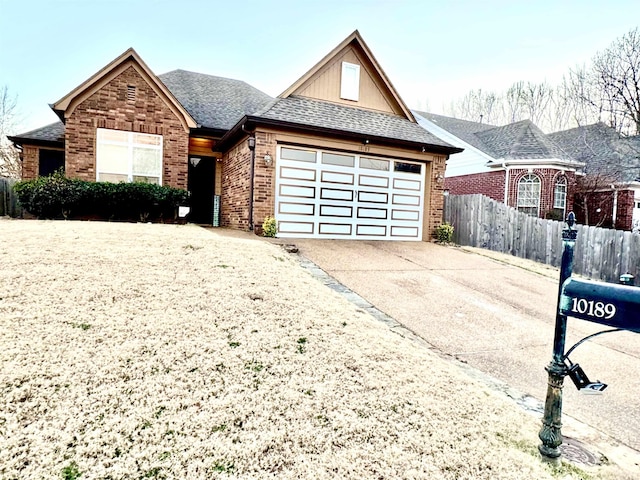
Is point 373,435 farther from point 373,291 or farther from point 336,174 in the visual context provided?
point 336,174

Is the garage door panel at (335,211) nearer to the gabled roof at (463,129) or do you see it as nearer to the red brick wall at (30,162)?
the red brick wall at (30,162)

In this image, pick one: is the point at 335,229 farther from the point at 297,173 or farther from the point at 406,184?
the point at 406,184

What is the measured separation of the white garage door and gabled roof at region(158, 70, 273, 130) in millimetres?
4952

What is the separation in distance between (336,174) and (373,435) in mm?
9553

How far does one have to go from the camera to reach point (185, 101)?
602 inches

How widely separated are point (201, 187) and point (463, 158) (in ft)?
43.9

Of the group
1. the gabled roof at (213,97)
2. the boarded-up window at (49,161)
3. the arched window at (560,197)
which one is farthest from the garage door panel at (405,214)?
the boarded-up window at (49,161)

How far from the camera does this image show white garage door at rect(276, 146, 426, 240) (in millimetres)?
10906

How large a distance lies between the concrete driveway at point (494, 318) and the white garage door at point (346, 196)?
48.4 inches

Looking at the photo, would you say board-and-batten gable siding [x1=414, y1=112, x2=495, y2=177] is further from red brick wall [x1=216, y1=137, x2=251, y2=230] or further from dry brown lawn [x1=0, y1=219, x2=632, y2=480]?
dry brown lawn [x1=0, y1=219, x2=632, y2=480]

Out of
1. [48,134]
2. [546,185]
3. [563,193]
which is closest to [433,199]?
[546,185]

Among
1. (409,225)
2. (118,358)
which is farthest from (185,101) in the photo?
(118,358)

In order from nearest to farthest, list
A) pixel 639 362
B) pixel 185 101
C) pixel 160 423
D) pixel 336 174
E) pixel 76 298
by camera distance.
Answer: pixel 160 423
pixel 76 298
pixel 639 362
pixel 336 174
pixel 185 101

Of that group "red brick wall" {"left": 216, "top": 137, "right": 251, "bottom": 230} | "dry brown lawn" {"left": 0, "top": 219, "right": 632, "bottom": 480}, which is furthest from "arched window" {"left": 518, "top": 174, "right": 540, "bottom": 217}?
"dry brown lawn" {"left": 0, "top": 219, "right": 632, "bottom": 480}
